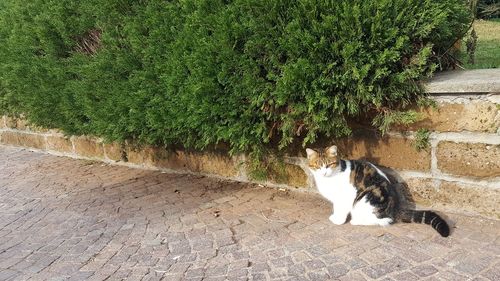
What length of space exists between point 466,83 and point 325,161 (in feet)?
4.17

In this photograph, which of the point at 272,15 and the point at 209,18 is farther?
the point at 209,18

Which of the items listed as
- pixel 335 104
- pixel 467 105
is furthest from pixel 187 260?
pixel 467 105

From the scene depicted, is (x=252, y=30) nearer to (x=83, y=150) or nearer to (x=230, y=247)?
(x=230, y=247)

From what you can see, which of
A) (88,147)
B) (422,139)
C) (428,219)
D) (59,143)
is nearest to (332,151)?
(422,139)

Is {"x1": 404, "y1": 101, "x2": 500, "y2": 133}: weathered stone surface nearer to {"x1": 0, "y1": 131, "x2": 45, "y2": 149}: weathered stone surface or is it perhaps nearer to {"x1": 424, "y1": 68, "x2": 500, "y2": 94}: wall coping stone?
{"x1": 424, "y1": 68, "x2": 500, "y2": 94}: wall coping stone

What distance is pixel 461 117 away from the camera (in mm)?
3574

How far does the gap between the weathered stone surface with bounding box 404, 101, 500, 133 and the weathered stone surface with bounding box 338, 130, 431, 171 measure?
23cm

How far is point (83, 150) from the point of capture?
7.05 meters

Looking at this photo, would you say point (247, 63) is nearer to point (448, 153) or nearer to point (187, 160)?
point (448, 153)

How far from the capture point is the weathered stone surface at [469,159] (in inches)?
138

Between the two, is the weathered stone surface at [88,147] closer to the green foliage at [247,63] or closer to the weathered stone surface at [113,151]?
the weathered stone surface at [113,151]

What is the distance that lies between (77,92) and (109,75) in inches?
27.6

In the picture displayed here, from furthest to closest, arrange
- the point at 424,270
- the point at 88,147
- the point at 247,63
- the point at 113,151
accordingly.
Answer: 1. the point at 88,147
2. the point at 113,151
3. the point at 247,63
4. the point at 424,270

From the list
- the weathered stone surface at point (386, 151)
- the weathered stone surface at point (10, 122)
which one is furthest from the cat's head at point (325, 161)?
the weathered stone surface at point (10, 122)
